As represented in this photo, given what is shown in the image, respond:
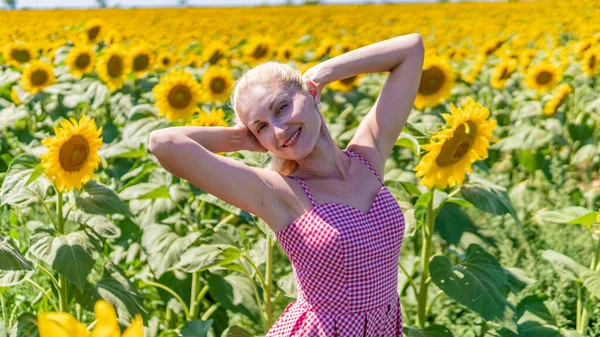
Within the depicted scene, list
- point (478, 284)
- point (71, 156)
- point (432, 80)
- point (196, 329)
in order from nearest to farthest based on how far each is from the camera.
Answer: point (196, 329) < point (478, 284) < point (71, 156) < point (432, 80)

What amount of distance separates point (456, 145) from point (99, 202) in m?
1.05

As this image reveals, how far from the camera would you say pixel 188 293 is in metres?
2.86

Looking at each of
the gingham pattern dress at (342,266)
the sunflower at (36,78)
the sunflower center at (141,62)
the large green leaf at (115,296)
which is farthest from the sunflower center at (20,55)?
the gingham pattern dress at (342,266)

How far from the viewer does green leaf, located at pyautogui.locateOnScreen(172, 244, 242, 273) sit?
7.32 ft

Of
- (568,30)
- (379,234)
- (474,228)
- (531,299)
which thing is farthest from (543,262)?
(568,30)

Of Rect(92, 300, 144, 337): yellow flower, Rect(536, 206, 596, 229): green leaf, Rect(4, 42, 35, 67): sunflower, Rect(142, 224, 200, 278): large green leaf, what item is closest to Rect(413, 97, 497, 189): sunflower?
Rect(536, 206, 596, 229): green leaf

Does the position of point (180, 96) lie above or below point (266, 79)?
below

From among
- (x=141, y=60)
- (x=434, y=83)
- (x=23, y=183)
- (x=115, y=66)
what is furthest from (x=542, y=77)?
(x=23, y=183)

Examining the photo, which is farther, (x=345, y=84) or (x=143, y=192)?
(x=345, y=84)

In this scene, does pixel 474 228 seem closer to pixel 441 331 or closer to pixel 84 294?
pixel 441 331

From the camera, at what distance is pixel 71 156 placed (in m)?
2.34

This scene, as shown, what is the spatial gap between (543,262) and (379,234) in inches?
77.2

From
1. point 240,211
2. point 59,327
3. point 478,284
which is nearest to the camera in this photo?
point 59,327

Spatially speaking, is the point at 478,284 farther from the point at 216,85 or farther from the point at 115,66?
the point at 115,66
